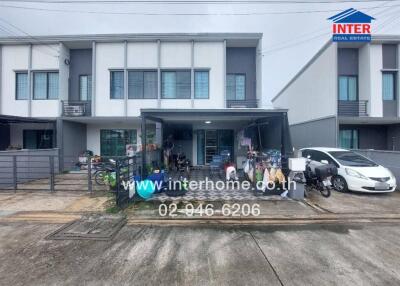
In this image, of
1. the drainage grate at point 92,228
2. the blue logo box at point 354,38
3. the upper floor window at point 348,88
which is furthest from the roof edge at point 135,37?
the drainage grate at point 92,228

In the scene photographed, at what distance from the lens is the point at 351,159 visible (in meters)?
8.16

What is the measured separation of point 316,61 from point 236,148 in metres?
6.98

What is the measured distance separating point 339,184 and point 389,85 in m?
8.27

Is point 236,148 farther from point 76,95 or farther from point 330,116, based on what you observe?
point 76,95

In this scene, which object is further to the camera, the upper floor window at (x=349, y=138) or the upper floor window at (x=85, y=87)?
the upper floor window at (x=349, y=138)

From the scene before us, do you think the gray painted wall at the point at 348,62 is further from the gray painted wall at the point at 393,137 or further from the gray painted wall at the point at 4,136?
the gray painted wall at the point at 4,136

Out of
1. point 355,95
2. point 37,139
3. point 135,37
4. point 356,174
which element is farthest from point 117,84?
point 355,95

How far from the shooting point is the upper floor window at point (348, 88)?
1266cm

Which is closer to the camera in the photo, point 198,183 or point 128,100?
point 198,183

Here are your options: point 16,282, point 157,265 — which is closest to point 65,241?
point 16,282

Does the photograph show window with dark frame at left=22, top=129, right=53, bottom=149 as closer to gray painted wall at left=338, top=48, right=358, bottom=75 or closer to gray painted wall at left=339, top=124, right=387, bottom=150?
gray painted wall at left=338, top=48, right=358, bottom=75

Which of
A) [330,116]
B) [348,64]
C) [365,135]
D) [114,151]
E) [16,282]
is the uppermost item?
[348,64]

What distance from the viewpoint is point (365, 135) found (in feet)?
45.0

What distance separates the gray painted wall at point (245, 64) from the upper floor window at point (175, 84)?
7.89 feet
